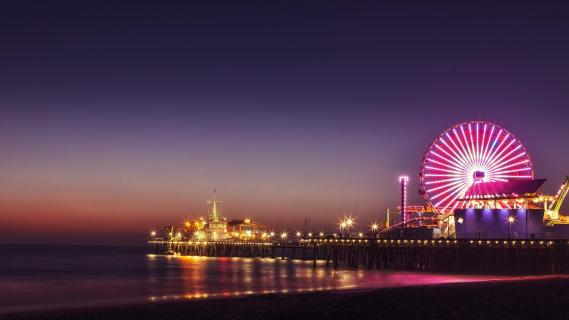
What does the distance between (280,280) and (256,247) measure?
6870 centimetres

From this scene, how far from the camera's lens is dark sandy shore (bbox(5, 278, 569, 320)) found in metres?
26.4

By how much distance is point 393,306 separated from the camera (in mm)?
29156

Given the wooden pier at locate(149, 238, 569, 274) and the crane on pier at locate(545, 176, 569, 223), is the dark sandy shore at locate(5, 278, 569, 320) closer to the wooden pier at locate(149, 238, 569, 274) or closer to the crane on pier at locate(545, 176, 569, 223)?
the wooden pier at locate(149, 238, 569, 274)

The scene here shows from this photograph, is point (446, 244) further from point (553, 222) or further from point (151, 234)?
point (151, 234)

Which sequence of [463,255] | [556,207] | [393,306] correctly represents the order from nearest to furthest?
[393,306] → [463,255] → [556,207]

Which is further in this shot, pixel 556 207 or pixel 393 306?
pixel 556 207

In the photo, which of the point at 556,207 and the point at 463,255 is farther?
the point at 556,207

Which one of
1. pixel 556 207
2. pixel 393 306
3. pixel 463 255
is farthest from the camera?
pixel 556 207

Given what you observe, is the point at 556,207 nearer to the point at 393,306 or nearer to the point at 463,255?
the point at 463,255

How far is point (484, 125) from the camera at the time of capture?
79062mm

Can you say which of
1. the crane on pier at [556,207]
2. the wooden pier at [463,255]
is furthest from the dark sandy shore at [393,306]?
the crane on pier at [556,207]

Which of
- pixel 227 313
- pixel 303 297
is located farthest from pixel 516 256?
pixel 227 313

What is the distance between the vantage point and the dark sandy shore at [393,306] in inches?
1038

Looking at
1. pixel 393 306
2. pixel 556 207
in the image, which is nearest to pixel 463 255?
pixel 556 207
